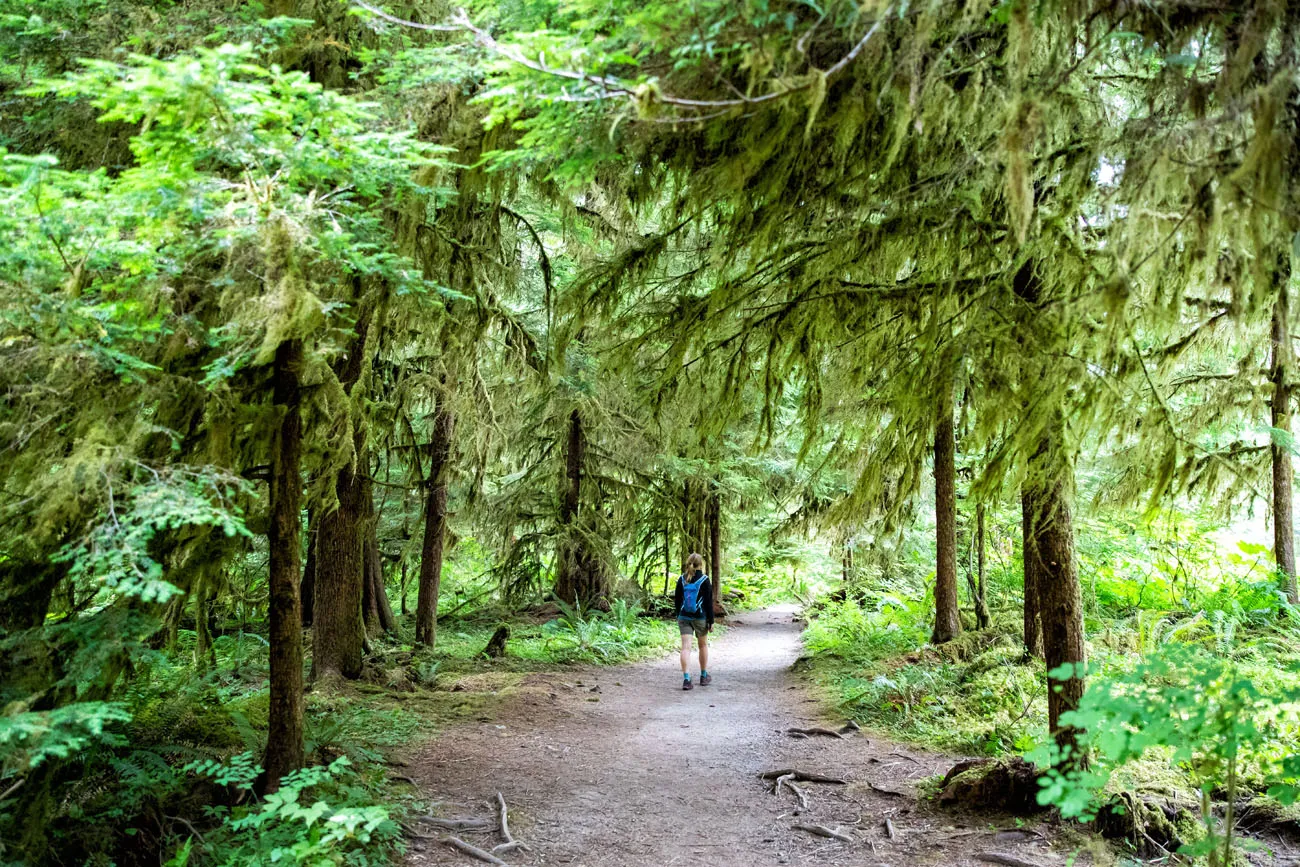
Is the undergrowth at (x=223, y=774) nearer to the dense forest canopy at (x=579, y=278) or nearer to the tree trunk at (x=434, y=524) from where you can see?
the dense forest canopy at (x=579, y=278)

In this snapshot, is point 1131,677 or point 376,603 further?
point 376,603

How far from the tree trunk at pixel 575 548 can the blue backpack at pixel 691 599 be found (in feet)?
13.2

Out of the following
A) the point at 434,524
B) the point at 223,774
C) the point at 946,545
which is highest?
the point at 434,524

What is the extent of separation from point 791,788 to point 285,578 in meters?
4.30

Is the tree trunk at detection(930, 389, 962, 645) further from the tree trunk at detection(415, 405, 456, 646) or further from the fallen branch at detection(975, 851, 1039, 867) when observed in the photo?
the tree trunk at detection(415, 405, 456, 646)

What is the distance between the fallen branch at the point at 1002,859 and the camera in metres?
4.72

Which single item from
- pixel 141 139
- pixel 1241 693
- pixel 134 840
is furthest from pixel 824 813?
pixel 141 139

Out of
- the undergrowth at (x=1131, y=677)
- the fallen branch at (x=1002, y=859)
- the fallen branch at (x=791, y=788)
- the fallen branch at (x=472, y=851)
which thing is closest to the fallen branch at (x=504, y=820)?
the fallen branch at (x=472, y=851)

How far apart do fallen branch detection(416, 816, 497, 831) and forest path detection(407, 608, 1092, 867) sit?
95mm

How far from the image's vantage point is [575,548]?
15586mm

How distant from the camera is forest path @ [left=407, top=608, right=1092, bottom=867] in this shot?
5293 millimetres

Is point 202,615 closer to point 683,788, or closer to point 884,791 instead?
point 683,788

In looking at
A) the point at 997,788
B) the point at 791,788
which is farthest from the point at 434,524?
the point at 997,788

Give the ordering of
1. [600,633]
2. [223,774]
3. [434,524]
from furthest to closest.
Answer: [600,633], [434,524], [223,774]
